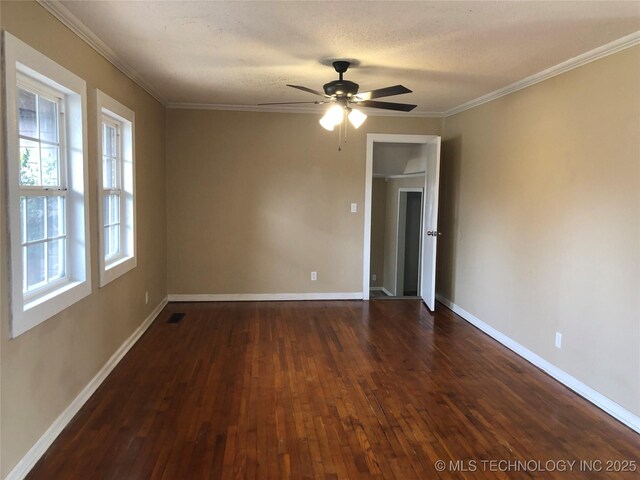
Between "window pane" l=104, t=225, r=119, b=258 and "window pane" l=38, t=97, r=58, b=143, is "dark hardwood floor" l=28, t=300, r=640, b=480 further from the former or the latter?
"window pane" l=38, t=97, r=58, b=143

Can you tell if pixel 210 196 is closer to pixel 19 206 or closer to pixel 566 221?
pixel 19 206

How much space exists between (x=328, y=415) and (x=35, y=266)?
1.94 m

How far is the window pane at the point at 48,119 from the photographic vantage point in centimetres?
257

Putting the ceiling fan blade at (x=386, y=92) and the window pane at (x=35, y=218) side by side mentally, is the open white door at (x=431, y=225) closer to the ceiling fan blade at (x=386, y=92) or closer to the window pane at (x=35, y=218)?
the ceiling fan blade at (x=386, y=92)

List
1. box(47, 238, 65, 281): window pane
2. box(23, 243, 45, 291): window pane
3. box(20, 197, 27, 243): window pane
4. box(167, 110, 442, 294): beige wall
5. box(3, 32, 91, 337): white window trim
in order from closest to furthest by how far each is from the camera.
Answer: box(3, 32, 91, 337): white window trim
box(20, 197, 27, 243): window pane
box(23, 243, 45, 291): window pane
box(47, 238, 65, 281): window pane
box(167, 110, 442, 294): beige wall

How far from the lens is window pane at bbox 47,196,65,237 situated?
8.67ft

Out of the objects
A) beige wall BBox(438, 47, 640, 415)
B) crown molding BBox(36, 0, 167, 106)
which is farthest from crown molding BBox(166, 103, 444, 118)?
beige wall BBox(438, 47, 640, 415)

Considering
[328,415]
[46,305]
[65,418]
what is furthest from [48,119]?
[328,415]

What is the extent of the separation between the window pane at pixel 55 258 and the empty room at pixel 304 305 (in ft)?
0.08

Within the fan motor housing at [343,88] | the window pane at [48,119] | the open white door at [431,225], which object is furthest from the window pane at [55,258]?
the open white door at [431,225]

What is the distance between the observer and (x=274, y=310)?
5367 millimetres

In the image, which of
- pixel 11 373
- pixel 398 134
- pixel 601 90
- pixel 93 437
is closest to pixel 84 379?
pixel 93 437

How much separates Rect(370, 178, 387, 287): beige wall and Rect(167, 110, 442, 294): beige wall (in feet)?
8.71

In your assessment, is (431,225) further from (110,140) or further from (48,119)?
(48,119)
